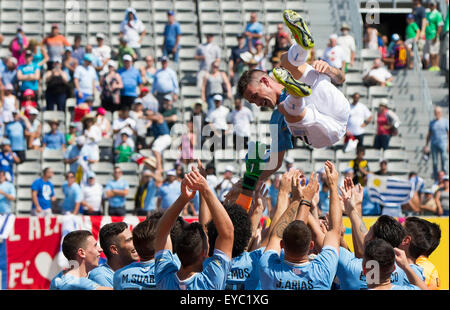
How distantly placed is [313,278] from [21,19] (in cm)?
1640

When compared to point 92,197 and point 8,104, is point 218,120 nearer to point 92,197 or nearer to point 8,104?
point 92,197

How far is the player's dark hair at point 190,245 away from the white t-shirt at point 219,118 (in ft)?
35.2

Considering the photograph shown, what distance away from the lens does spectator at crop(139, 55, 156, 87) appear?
1785 cm

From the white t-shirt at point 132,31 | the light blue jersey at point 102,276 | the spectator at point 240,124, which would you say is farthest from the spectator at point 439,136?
the light blue jersey at point 102,276

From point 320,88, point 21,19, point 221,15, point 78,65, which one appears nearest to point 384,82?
point 221,15

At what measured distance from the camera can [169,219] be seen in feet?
17.8

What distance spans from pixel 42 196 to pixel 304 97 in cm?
908

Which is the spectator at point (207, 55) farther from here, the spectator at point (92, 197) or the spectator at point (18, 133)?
the spectator at point (92, 197)

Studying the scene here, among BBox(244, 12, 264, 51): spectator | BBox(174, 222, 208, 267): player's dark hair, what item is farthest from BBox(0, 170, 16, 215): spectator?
BBox(174, 222, 208, 267): player's dark hair

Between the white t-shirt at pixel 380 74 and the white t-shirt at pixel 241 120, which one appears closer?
the white t-shirt at pixel 241 120

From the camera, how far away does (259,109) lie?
17578 millimetres

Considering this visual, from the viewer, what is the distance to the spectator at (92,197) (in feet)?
48.9

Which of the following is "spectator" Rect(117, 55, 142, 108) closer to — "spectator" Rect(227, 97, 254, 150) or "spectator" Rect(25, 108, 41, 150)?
"spectator" Rect(25, 108, 41, 150)
